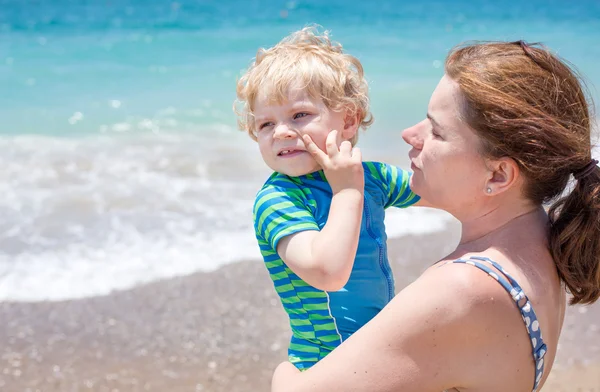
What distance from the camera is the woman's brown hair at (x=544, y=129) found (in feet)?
6.43

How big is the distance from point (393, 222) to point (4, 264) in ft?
9.10

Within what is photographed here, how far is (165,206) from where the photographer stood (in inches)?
251

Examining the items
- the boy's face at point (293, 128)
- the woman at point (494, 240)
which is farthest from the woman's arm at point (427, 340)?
the boy's face at point (293, 128)

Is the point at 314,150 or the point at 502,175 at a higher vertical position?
the point at 502,175

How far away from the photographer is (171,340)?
442cm

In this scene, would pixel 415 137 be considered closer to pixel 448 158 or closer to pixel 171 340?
pixel 448 158

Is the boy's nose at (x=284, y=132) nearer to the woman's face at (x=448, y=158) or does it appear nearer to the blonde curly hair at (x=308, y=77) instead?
the blonde curly hair at (x=308, y=77)

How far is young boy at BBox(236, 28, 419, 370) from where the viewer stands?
2.25m

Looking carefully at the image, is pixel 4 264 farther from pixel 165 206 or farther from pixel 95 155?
pixel 95 155

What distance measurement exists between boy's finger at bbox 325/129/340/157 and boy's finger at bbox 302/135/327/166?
0.02 metres

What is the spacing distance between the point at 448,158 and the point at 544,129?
0.82 ft

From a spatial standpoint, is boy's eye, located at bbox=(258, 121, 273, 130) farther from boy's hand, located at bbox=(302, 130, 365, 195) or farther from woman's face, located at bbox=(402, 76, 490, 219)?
woman's face, located at bbox=(402, 76, 490, 219)

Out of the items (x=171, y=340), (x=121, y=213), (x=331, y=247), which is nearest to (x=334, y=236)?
(x=331, y=247)

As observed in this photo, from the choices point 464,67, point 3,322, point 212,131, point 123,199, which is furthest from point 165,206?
point 464,67
